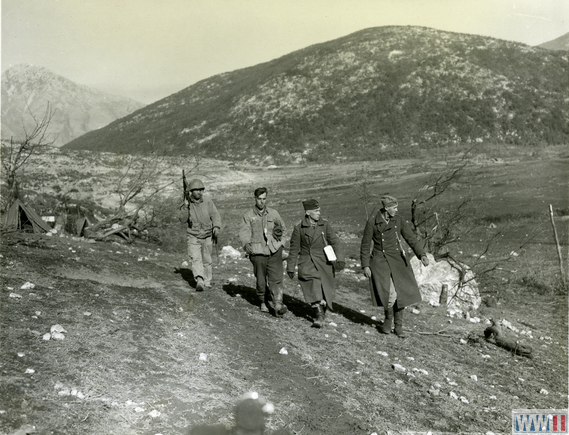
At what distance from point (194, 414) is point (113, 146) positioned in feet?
215

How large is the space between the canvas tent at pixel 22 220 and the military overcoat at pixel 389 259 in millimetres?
7010

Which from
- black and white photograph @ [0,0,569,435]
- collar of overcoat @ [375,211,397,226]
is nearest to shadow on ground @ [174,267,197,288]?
black and white photograph @ [0,0,569,435]

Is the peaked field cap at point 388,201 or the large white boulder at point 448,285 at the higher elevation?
the peaked field cap at point 388,201

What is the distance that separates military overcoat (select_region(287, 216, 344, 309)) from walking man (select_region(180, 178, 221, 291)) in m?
1.45

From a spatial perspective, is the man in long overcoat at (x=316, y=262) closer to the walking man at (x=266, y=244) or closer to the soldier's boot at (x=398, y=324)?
the walking man at (x=266, y=244)

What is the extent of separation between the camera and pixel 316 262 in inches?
234

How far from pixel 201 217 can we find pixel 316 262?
6.23 feet

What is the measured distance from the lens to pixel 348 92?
5538 centimetres

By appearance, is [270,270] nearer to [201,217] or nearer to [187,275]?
[201,217]

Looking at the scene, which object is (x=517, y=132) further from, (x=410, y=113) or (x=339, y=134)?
(x=339, y=134)

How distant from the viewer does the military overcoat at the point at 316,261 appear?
5918 millimetres

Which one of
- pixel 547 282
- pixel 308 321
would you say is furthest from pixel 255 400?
pixel 547 282

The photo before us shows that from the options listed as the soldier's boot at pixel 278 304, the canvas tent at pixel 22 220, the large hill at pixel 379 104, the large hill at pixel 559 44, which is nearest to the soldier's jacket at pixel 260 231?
the soldier's boot at pixel 278 304

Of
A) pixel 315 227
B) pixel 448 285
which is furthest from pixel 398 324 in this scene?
pixel 448 285
